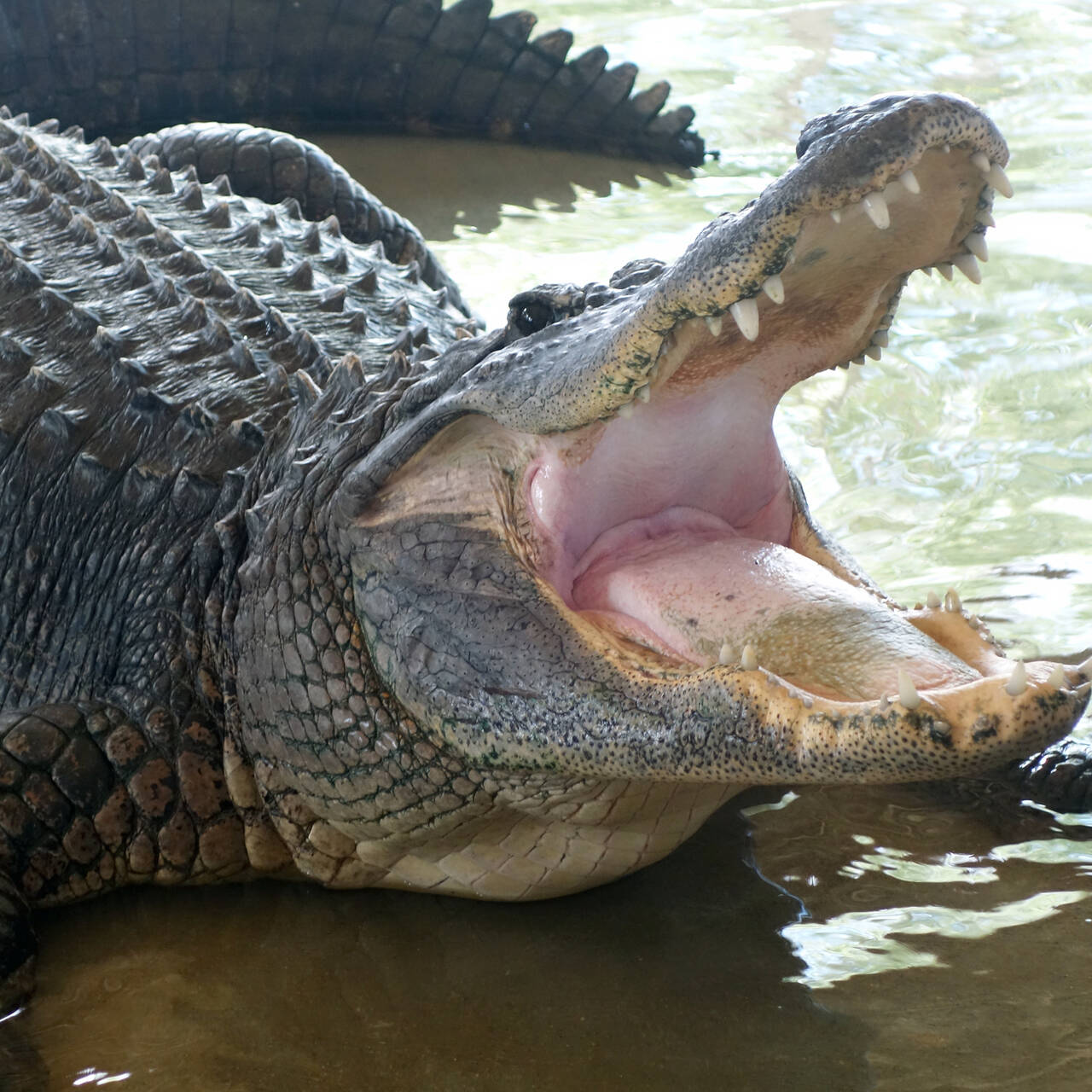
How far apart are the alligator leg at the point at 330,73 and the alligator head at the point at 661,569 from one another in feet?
14.6

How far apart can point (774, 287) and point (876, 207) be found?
0.17 meters

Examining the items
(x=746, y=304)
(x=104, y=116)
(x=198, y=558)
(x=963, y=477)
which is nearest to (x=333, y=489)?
(x=198, y=558)

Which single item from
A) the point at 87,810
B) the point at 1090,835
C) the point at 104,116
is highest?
the point at 104,116

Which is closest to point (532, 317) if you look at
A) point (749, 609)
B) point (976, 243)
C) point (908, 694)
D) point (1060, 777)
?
point (749, 609)

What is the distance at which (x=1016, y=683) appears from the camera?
1.72 meters

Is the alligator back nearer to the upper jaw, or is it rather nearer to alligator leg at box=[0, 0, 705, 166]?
the upper jaw

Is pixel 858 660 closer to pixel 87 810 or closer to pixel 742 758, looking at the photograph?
pixel 742 758

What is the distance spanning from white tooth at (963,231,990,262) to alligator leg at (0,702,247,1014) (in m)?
1.55

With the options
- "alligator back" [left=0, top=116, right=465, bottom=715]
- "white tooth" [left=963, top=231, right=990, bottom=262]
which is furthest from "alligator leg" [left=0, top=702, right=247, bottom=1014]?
"white tooth" [left=963, top=231, right=990, bottom=262]

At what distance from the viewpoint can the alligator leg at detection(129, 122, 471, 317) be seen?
5.05 metres

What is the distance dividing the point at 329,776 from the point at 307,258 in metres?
1.71

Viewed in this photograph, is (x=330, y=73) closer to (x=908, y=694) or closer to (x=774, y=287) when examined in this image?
(x=774, y=287)

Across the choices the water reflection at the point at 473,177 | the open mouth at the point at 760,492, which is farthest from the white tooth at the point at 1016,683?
the water reflection at the point at 473,177

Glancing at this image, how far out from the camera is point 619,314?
Answer: 2.12 metres
